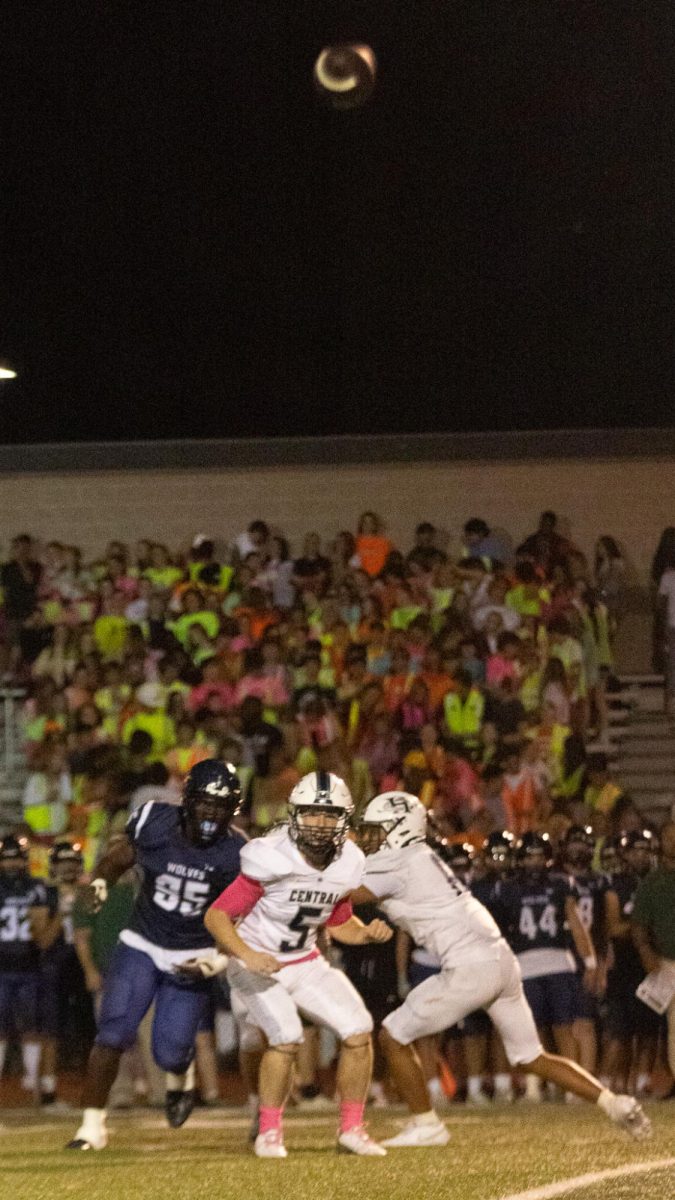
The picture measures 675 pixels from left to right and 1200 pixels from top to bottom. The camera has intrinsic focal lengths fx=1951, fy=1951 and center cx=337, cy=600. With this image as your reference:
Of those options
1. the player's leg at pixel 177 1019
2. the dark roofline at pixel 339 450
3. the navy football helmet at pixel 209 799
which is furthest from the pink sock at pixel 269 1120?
the dark roofline at pixel 339 450

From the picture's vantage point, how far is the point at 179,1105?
328 inches

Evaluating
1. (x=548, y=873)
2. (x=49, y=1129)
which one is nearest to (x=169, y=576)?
(x=548, y=873)

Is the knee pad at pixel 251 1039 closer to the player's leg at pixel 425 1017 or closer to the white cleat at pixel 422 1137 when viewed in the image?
the player's leg at pixel 425 1017

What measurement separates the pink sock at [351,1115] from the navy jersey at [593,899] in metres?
3.93

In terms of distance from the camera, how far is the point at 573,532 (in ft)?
55.9

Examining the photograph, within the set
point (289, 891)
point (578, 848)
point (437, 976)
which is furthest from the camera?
point (578, 848)

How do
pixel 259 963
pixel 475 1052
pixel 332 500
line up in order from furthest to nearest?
pixel 332 500 → pixel 475 1052 → pixel 259 963

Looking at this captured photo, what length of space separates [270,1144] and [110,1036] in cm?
81

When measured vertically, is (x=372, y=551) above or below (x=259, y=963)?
above

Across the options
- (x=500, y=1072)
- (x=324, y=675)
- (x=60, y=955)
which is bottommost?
(x=500, y=1072)

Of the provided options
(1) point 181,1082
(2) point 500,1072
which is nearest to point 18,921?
(2) point 500,1072

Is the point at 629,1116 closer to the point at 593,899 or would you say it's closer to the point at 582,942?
the point at 582,942

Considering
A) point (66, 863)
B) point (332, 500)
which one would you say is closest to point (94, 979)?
point (66, 863)

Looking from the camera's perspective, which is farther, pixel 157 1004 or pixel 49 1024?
pixel 49 1024
